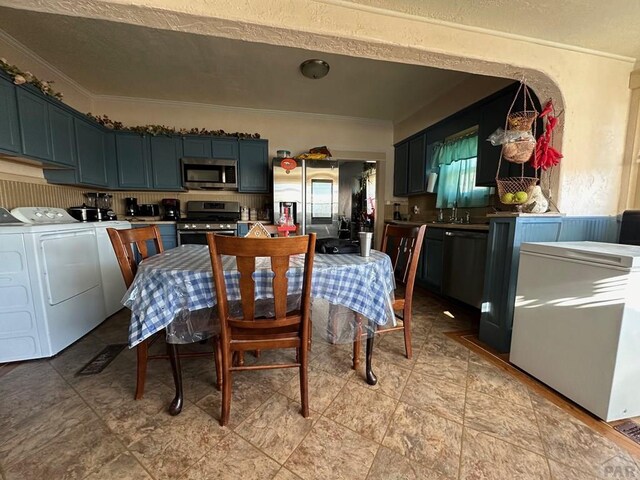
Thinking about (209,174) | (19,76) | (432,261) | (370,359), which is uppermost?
(19,76)

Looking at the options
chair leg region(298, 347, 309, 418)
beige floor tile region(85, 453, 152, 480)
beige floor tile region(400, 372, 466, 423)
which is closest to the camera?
beige floor tile region(85, 453, 152, 480)

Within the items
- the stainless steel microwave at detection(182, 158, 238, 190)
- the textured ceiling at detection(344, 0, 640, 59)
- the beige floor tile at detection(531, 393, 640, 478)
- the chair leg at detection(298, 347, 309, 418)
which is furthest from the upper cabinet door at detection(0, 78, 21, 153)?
the beige floor tile at detection(531, 393, 640, 478)

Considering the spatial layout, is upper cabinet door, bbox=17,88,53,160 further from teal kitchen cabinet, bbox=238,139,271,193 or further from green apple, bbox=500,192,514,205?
green apple, bbox=500,192,514,205

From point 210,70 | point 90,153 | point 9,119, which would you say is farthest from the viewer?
point 90,153

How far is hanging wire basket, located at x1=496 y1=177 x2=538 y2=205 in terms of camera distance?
Result: 6.38 ft

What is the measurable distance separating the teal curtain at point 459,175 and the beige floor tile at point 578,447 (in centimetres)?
239

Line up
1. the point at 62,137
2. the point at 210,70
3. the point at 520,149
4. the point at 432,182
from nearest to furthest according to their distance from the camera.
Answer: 1. the point at 520,149
2. the point at 62,137
3. the point at 210,70
4. the point at 432,182

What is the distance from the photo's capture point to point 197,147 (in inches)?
151

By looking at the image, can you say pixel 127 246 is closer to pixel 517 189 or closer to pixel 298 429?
pixel 298 429

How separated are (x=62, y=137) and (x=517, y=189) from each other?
4.26 metres

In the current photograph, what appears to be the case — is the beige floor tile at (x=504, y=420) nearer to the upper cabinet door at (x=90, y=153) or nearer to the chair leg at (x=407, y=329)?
the chair leg at (x=407, y=329)

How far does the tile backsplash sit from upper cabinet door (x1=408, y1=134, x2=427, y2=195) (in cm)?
234

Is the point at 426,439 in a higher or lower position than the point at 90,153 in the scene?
lower

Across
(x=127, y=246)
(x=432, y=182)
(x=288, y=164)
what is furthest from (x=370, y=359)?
(x=432, y=182)
